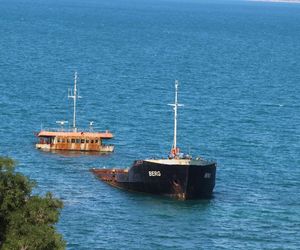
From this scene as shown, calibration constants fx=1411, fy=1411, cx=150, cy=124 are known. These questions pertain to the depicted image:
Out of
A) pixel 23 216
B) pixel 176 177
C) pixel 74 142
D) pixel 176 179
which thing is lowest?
pixel 176 179

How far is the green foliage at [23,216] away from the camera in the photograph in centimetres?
6212

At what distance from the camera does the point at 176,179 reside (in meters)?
100

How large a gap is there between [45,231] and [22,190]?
2716 millimetres

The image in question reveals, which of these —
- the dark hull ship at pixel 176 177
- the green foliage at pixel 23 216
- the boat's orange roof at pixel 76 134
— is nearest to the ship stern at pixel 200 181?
the dark hull ship at pixel 176 177

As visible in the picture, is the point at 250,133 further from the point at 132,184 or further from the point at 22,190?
the point at 22,190

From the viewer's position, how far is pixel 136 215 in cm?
9450

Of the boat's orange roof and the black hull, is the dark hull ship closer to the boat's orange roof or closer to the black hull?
the black hull

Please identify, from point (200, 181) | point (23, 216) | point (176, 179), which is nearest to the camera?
point (23, 216)

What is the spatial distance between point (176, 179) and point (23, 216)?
1475 inches

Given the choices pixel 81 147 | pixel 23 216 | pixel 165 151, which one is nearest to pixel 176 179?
pixel 165 151

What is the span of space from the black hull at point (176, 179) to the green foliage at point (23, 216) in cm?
3507

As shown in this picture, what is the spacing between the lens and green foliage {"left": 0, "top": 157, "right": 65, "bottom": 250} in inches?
2446

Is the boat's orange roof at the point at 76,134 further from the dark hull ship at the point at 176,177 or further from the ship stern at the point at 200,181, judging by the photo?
the ship stern at the point at 200,181

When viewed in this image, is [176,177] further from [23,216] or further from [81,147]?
[23,216]
